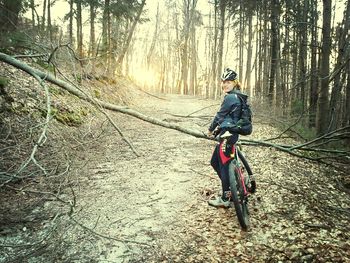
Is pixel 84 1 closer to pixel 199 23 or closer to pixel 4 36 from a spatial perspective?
pixel 4 36

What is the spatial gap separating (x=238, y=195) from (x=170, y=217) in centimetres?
116

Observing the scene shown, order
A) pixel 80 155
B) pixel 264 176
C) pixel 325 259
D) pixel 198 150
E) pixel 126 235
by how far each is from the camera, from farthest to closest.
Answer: pixel 198 150
pixel 80 155
pixel 264 176
pixel 126 235
pixel 325 259

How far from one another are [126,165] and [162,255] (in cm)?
378

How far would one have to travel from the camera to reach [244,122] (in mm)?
5242

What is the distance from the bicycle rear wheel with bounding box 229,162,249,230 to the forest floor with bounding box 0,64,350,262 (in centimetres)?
18

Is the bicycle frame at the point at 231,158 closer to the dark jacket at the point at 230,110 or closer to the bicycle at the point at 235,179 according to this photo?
the bicycle at the point at 235,179

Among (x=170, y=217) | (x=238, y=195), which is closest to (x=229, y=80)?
(x=238, y=195)

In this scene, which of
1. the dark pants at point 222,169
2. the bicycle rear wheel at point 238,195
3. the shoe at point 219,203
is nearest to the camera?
the bicycle rear wheel at point 238,195

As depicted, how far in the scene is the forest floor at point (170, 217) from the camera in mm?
4738

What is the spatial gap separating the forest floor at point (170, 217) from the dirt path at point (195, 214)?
1 centimetres

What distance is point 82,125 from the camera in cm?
1063

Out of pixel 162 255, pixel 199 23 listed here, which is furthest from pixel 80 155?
pixel 199 23

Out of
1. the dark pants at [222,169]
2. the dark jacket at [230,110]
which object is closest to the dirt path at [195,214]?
the dark pants at [222,169]

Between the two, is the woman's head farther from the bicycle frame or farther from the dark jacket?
the bicycle frame
